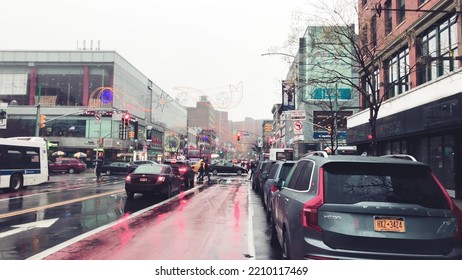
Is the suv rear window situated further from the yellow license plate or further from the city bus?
the city bus

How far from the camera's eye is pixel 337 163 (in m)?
4.17

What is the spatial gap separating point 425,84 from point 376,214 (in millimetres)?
16376

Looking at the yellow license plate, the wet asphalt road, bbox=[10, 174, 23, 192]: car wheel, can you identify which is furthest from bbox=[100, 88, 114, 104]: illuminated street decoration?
the yellow license plate

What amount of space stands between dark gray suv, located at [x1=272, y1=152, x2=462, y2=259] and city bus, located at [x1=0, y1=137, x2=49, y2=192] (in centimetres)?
1798

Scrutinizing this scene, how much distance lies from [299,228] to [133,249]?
361cm

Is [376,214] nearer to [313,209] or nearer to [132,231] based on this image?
[313,209]

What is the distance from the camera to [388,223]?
3.78 metres

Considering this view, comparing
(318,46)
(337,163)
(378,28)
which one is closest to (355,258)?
(337,163)

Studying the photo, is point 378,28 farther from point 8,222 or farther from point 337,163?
point 8,222

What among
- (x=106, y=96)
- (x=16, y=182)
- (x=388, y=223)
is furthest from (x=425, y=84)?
(x=106, y=96)

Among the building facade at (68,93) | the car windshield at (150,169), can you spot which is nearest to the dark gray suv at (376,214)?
the car windshield at (150,169)

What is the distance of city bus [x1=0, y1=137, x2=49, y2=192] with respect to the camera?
1755 cm

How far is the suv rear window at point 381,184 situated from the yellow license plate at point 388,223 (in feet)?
0.71

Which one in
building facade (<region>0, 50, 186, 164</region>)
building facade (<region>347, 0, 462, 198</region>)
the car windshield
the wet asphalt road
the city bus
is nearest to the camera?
the wet asphalt road
